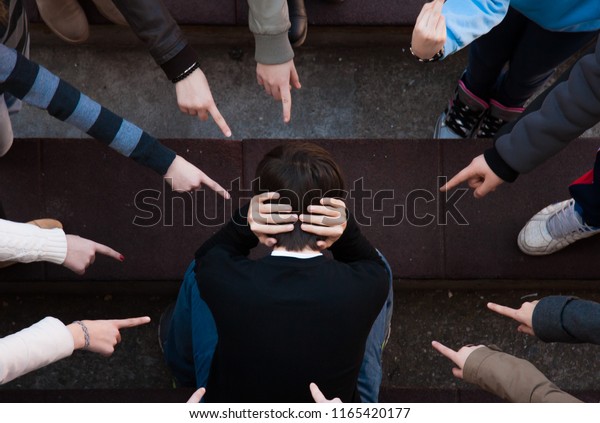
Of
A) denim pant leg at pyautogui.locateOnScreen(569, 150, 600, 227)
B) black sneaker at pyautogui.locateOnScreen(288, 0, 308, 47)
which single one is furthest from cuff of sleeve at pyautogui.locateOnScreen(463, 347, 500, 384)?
black sneaker at pyautogui.locateOnScreen(288, 0, 308, 47)

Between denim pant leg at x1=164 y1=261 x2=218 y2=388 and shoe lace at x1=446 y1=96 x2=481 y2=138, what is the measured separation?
146 cm

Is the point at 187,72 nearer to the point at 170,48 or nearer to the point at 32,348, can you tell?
the point at 170,48

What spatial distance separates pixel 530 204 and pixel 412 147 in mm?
568

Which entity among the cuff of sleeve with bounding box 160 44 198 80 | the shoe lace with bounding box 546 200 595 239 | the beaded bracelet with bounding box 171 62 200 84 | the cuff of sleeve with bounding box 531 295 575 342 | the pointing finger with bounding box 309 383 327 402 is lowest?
the shoe lace with bounding box 546 200 595 239

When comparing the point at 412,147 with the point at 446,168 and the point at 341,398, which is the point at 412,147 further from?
the point at 341,398

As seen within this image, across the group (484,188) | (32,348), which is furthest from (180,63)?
(484,188)

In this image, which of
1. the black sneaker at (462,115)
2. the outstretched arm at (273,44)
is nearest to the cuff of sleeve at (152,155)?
the outstretched arm at (273,44)

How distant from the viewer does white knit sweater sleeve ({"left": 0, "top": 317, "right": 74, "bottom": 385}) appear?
1744mm

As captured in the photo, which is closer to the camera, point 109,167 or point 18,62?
point 18,62

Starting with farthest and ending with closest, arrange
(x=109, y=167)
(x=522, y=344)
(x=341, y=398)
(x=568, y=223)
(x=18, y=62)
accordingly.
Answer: (x=522, y=344) → (x=109, y=167) → (x=568, y=223) → (x=18, y=62) → (x=341, y=398)

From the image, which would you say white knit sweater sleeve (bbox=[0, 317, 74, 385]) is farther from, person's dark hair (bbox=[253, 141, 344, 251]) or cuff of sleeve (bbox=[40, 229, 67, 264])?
person's dark hair (bbox=[253, 141, 344, 251])

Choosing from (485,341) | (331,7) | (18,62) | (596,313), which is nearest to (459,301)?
(485,341)

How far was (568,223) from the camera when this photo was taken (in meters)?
2.56

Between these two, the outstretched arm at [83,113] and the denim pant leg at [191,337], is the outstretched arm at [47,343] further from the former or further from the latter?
the outstretched arm at [83,113]
